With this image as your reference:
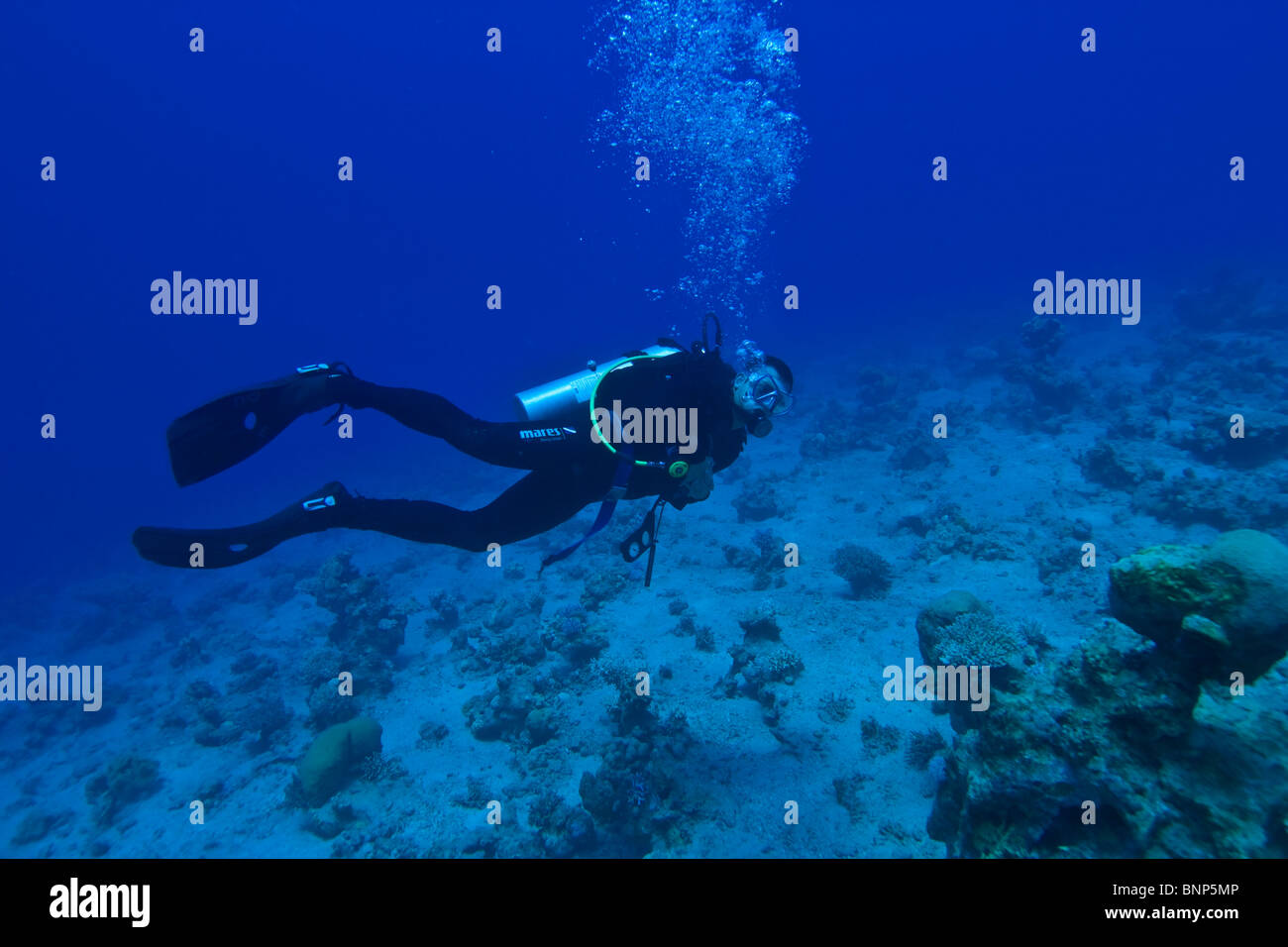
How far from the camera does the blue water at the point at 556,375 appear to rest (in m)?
7.59

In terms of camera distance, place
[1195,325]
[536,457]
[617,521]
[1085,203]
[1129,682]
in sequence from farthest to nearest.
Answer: [1085,203], [1195,325], [617,521], [536,457], [1129,682]

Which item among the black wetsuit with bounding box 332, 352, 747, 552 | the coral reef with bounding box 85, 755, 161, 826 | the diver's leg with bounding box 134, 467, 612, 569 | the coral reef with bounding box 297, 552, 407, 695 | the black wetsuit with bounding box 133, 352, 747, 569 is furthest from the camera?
the coral reef with bounding box 297, 552, 407, 695

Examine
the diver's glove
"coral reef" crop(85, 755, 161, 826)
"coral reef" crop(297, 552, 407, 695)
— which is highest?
the diver's glove

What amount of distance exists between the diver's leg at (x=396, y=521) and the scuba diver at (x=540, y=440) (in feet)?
0.04

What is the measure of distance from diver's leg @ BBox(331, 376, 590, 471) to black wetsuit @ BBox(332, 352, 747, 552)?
0.4 inches

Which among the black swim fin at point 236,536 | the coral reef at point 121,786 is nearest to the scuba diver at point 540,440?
the black swim fin at point 236,536

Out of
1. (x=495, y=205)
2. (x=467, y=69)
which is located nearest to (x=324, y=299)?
(x=495, y=205)

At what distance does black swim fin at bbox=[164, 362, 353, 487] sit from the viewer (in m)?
5.01

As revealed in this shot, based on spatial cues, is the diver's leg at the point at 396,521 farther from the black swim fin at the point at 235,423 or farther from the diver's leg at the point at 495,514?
the black swim fin at the point at 235,423

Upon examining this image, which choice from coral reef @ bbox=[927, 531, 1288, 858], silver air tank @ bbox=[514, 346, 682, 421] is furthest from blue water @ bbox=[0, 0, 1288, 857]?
silver air tank @ bbox=[514, 346, 682, 421]

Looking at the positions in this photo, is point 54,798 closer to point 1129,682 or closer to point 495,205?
point 1129,682

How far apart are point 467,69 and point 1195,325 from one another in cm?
10867

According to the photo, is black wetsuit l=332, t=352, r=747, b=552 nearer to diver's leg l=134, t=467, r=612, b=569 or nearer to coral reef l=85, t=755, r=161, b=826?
diver's leg l=134, t=467, r=612, b=569

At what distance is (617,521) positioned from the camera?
15.7m
